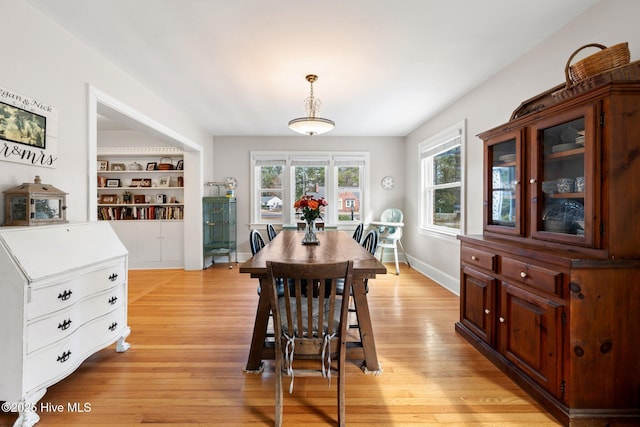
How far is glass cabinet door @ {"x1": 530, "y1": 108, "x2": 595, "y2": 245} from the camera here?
161 centimetres

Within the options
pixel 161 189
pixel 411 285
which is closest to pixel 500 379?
pixel 411 285

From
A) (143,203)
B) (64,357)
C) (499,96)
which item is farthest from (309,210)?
(143,203)

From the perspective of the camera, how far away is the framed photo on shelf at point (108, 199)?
544 centimetres

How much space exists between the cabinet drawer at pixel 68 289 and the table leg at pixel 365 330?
181cm

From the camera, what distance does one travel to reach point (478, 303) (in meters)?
2.41

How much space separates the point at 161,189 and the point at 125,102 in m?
2.68

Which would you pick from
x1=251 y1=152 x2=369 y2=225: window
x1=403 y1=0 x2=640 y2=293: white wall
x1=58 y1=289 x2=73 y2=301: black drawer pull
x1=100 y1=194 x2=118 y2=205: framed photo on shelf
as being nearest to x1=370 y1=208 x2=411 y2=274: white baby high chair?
x1=403 y1=0 x2=640 y2=293: white wall

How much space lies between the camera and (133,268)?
5430mm

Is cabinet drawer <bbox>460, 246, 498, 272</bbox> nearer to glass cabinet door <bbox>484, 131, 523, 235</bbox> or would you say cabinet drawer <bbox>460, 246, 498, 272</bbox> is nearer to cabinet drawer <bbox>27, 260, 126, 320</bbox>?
glass cabinet door <bbox>484, 131, 523, 235</bbox>

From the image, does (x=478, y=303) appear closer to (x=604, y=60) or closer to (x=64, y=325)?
(x=604, y=60)

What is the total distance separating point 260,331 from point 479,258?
181 centimetres

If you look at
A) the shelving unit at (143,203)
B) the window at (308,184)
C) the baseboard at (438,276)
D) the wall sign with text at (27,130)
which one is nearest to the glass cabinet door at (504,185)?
the baseboard at (438,276)

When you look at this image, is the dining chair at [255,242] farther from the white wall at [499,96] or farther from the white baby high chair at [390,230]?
the white baby high chair at [390,230]

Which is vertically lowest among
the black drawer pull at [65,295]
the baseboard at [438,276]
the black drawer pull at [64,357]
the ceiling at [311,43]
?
the baseboard at [438,276]
